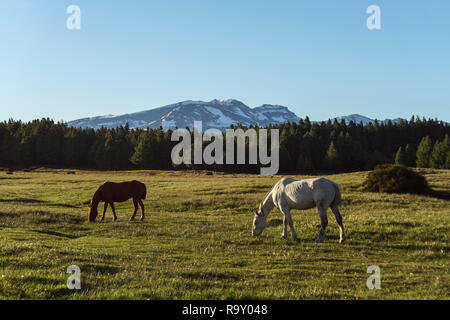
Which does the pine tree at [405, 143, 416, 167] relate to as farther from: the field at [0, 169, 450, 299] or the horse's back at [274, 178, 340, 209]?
the horse's back at [274, 178, 340, 209]

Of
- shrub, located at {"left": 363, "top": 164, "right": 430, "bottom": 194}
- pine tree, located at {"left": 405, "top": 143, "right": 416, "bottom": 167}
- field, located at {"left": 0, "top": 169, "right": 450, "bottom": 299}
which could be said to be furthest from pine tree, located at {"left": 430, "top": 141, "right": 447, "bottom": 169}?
field, located at {"left": 0, "top": 169, "right": 450, "bottom": 299}

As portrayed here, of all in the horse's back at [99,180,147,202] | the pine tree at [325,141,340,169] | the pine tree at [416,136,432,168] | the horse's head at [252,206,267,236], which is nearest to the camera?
the horse's head at [252,206,267,236]

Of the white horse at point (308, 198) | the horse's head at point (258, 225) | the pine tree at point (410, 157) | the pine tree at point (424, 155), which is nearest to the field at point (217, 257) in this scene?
the horse's head at point (258, 225)

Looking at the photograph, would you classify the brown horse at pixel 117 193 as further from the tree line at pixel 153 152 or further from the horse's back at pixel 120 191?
the tree line at pixel 153 152

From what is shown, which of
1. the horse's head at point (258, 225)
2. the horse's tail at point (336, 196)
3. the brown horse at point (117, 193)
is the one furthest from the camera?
the brown horse at point (117, 193)

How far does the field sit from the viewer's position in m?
9.70

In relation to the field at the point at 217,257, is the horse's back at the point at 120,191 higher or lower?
higher

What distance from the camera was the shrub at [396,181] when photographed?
4234cm

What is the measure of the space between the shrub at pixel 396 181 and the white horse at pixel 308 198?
26.8 metres

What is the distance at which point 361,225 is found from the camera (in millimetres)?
22078

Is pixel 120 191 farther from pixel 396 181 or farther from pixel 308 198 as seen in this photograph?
pixel 396 181

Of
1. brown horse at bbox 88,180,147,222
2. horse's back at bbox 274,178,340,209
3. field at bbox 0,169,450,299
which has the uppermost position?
horse's back at bbox 274,178,340,209

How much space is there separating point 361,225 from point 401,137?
149 meters

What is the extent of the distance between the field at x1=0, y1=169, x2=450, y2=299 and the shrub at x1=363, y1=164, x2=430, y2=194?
41.7 feet
